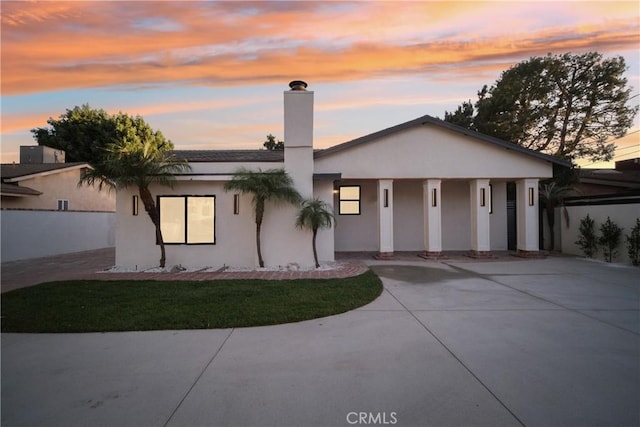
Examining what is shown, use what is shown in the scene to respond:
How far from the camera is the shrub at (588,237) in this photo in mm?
11742

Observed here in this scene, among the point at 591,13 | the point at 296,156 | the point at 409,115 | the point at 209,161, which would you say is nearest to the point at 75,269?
the point at 209,161

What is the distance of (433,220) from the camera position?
473 inches

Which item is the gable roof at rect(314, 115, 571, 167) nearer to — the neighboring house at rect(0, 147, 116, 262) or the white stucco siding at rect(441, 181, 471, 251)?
the white stucco siding at rect(441, 181, 471, 251)

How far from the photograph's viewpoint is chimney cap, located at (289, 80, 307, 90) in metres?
9.88

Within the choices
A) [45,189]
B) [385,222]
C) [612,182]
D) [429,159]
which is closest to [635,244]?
[429,159]

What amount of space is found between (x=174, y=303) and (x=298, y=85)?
7249 millimetres

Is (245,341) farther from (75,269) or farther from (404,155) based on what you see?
(404,155)

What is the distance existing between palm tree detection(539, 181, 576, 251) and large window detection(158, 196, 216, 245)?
14.0m

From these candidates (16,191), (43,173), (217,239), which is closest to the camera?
(217,239)

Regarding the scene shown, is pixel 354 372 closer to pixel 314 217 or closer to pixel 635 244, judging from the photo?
pixel 314 217

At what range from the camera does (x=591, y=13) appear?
29.3ft

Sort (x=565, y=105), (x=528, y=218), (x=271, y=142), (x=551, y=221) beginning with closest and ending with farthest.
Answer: (x=528, y=218) → (x=551, y=221) → (x=565, y=105) → (x=271, y=142)

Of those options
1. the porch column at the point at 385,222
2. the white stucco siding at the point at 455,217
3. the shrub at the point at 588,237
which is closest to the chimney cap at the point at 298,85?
the porch column at the point at 385,222

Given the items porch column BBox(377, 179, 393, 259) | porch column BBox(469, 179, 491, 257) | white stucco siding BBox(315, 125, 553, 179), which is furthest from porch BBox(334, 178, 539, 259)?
porch column BBox(377, 179, 393, 259)
